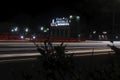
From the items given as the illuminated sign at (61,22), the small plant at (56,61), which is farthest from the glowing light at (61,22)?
the small plant at (56,61)

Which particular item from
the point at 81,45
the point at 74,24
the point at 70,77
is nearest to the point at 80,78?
the point at 70,77

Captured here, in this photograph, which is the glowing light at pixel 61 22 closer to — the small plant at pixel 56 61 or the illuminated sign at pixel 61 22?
the illuminated sign at pixel 61 22

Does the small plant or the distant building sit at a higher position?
the distant building

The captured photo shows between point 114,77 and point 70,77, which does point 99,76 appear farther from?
point 70,77

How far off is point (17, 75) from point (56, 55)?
2.96ft

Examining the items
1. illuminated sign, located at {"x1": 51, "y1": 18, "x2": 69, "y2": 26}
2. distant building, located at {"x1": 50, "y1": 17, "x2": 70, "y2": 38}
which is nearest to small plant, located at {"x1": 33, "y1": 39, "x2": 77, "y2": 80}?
distant building, located at {"x1": 50, "y1": 17, "x2": 70, "y2": 38}

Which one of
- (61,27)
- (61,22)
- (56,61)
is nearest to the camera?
(56,61)

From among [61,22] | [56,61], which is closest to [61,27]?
[61,22]

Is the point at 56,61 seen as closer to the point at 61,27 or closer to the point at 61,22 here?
the point at 61,27

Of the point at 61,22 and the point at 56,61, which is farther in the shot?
the point at 61,22

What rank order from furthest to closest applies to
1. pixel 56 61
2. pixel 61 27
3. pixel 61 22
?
1. pixel 61 22
2. pixel 61 27
3. pixel 56 61

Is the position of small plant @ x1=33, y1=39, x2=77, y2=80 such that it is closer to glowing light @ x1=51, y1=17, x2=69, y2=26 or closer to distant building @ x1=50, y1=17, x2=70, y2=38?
distant building @ x1=50, y1=17, x2=70, y2=38

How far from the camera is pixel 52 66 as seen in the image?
6.00 m

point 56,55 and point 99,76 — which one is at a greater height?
point 56,55
